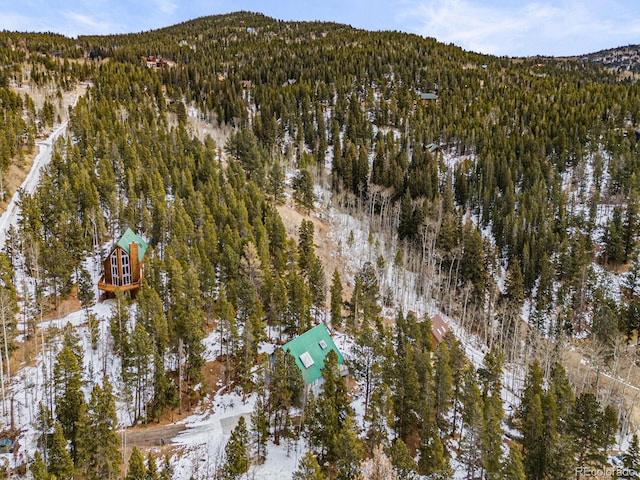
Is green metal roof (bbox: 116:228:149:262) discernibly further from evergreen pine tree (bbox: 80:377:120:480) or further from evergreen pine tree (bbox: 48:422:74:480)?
evergreen pine tree (bbox: 48:422:74:480)

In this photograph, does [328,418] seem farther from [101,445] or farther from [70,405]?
[70,405]

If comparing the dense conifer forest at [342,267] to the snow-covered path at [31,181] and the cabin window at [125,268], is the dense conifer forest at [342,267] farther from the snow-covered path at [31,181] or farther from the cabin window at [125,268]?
the cabin window at [125,268]

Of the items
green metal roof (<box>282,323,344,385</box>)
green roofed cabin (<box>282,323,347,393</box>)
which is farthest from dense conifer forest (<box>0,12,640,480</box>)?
green metal roof (<box>282,323,344,385</box>)

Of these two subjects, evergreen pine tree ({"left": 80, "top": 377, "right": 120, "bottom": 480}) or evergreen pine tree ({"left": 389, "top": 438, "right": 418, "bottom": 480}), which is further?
evergreen pine tree ({"left": 80, "top": 377, "right": 120, "bottom": 480})

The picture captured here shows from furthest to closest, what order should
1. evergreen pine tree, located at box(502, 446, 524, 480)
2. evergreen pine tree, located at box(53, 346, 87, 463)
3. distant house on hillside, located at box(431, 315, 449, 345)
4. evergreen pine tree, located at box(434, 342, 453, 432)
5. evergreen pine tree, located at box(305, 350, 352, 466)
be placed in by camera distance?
1. distant house on hillside, located at box(431, 315, 449, 345)
2. evergreen pine tree, located at box(434, 342, 453, 432)
3. evergreen pine tree, located at box(305, 350, 352, 466)
4. evergreen pine tree, located at box(53, 346, 87, 463)
5. evergreen pine tree, located at box(502, 446, 524, 480)

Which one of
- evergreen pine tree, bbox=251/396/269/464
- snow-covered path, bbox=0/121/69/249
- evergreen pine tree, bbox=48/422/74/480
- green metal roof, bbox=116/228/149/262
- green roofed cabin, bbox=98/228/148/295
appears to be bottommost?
evergreen pine tree, bbox=251/396/269/464

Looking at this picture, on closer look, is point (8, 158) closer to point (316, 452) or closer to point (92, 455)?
point (92, 455)

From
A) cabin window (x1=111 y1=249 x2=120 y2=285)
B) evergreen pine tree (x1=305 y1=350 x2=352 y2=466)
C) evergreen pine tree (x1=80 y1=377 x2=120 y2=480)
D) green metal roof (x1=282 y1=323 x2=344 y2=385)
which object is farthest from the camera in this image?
cabin window (x1=111 y1=249 x2=120 y2=285)
